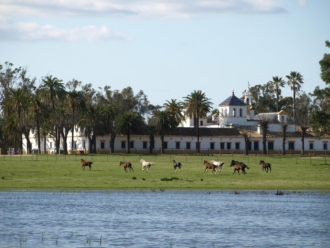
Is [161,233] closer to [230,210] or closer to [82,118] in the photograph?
[230,210]

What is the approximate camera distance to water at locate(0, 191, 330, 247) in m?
29.8

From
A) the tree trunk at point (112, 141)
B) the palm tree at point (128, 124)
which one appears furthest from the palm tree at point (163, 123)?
the tree trunk at point (112, 141)

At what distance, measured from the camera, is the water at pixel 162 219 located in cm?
2980

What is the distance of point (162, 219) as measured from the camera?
3650cm

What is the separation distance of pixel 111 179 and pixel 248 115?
10106 centimetres

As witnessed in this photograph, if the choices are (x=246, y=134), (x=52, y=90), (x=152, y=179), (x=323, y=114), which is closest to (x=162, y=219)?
(x=152, y=179)

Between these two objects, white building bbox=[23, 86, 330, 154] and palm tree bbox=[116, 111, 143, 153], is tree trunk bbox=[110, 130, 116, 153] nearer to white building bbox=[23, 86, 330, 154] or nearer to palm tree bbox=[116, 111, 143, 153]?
palm tree bbox=[116, 111, 143, 153]

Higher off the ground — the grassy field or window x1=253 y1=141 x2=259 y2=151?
window x1=253 y1=141 x2=259 y2=151

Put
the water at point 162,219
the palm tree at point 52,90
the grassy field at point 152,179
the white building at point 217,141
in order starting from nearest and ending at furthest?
the water at point 162,219
the grassy field at point 152,179
the palm tree at point 52,90
the white building at point 217,141

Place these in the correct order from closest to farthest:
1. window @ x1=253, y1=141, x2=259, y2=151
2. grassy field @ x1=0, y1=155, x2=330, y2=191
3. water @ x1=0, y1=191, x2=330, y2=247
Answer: water @ x1=0, y1=191, x2=330, y2=247 → grassy field @ x1=0, y1=155, x2=330, y2=191 → window @ x1=253, y1=141, x2=259, y2=151

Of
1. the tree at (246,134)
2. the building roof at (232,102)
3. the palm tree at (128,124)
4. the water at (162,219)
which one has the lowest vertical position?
the water at (162,219)

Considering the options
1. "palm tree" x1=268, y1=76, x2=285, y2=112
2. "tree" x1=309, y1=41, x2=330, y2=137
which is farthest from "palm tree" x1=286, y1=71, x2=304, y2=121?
"tree" x1=309, y1=41, x2=330, y2=137

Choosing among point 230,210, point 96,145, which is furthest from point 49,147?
point 230,210

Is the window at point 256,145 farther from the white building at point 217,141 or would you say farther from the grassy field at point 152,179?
the grassy field at point 152,179
